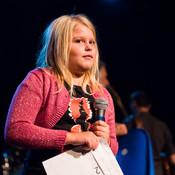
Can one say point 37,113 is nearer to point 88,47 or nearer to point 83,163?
point 83,163

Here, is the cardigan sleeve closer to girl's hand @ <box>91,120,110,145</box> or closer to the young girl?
the young girl

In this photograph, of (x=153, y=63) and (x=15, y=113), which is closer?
(x=15, y=113)

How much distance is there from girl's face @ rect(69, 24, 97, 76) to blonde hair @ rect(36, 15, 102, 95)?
0.08 feet

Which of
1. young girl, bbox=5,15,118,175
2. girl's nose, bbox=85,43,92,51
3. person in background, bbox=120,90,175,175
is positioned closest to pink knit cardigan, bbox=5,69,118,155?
young girl, bbox=5,15,118,175

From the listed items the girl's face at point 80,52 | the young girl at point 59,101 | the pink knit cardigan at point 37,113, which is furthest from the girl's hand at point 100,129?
the girl's face at point 80,52

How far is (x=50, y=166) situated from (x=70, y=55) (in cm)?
54

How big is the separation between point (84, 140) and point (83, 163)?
0.09 meters

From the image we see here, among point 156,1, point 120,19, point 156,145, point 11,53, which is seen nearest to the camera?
point 156,145

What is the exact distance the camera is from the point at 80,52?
119 centimetres

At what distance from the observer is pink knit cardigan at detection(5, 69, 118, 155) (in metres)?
0.93

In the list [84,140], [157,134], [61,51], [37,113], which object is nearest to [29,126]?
[37,113]

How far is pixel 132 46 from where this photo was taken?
15.5 ft

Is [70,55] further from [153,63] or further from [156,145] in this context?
[153,63]

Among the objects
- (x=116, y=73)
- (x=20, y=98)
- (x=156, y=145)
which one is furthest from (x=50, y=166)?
(x=116, y=73)
